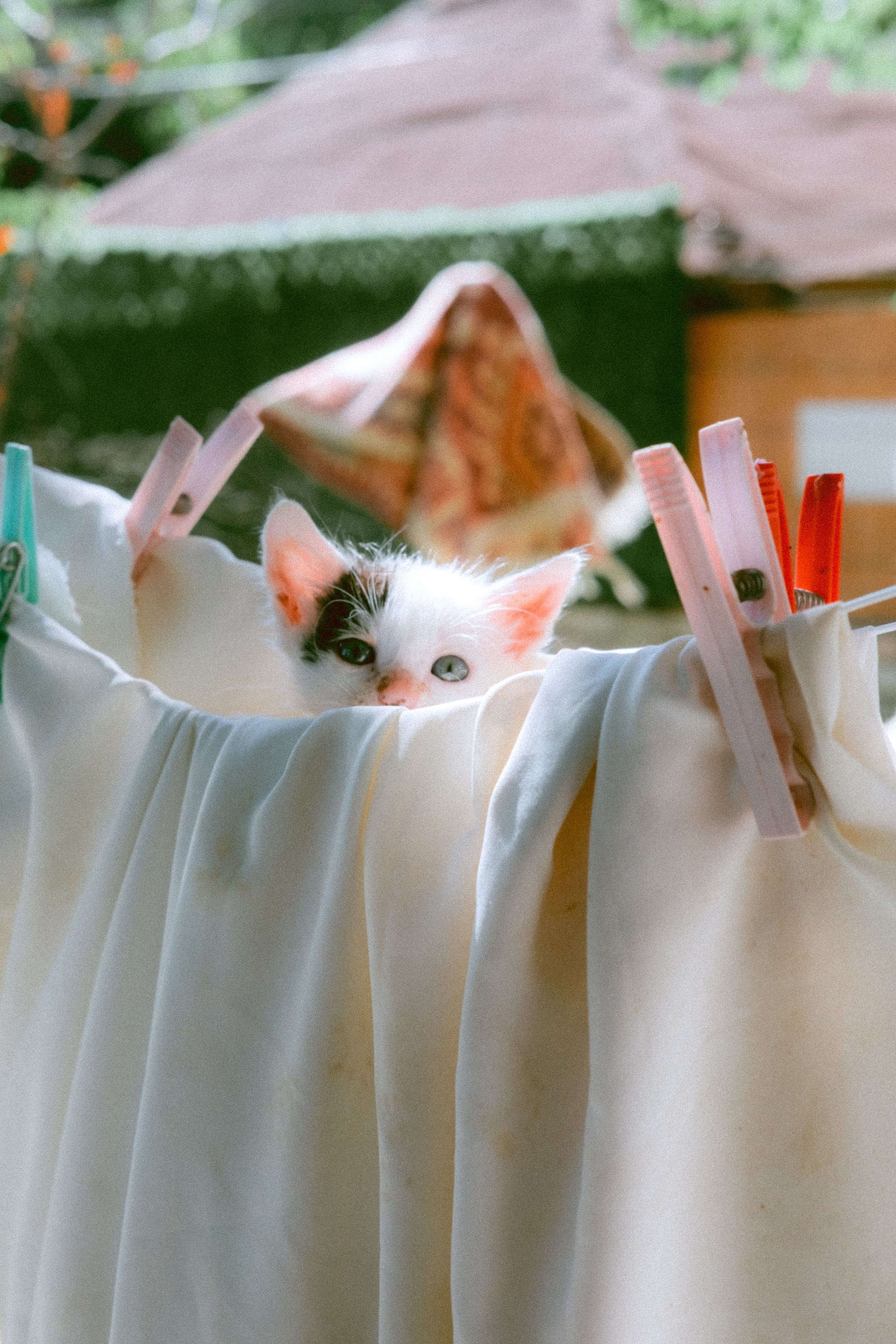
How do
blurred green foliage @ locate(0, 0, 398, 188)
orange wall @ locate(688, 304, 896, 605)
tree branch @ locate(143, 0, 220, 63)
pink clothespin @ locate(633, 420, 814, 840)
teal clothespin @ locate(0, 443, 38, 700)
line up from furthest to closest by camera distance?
1. orange wall @ locate(688, 304, 896, 605)
2. blurred green foliage @ locate(0, 0, 398, 188)
3. tree branch @ locate(143, 0, 220, 63)
4. teal clothespin @ locate(0, 443, 38, 700)
5. pink clothespin @ locate(633, 420, 814, 840)

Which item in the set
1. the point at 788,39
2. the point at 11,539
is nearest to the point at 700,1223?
the point at 11,539

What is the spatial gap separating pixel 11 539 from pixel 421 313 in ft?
5.03

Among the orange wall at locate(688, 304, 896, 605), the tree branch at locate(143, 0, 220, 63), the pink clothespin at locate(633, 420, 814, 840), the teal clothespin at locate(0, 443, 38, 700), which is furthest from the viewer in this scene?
the orange wall at locate(688, 304, 896, 605)

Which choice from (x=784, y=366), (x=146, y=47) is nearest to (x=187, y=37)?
(x=146, y=47)

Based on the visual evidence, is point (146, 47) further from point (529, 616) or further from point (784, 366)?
point (529, 616)

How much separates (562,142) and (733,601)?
3.05 m

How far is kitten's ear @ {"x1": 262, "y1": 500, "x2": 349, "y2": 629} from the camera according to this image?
19.7 inches

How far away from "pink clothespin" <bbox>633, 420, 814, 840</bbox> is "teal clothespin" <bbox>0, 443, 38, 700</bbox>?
288mm

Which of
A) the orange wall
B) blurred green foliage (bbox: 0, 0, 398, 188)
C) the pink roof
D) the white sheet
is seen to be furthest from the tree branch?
the white sheet

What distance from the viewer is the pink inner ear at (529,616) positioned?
1.67 feet

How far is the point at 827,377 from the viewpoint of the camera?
3.35 m

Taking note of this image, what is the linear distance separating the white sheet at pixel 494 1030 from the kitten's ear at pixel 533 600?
0.14 meters

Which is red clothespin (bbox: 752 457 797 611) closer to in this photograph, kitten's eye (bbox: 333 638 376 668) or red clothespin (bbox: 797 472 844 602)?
red clothespin (bbox: 797 472 844 602)

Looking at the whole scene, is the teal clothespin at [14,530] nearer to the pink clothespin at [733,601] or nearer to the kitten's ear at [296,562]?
the kitten's ear at [296,562]
